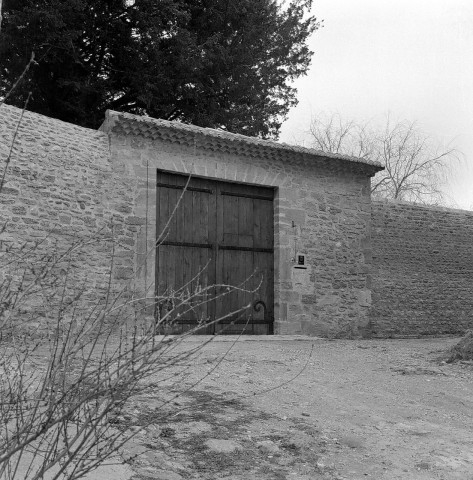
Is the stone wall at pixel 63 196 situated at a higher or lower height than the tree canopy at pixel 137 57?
lower

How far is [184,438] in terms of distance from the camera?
12.4 ft

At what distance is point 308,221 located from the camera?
9.93 meters

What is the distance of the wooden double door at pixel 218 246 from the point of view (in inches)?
345

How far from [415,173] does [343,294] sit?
1303cm

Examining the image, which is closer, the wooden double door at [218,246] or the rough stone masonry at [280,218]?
the rough stone masonry at [280,218]

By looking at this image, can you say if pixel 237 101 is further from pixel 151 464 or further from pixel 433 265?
pixel 151 464

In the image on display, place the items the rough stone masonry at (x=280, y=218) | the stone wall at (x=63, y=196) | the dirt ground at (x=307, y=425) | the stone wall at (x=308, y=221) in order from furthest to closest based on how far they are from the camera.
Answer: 1. the stone wall at (x=308, y=221)
2. the rough stone masonry at (x=280, y=218)
3. the stone wall at (x=63, y=196)
4. the dirt ground at (x=307, y=425)

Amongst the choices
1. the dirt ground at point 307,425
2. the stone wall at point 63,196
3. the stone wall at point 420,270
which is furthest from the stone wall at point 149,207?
the dirt ground at point 307,425

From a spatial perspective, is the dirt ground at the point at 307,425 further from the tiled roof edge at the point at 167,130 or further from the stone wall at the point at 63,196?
the tiled roof edge at the point at 167,130

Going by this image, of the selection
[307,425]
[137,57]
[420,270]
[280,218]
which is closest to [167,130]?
[280,218]

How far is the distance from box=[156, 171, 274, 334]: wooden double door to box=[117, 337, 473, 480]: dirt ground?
2.71 m

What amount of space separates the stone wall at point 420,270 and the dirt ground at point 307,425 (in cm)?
486

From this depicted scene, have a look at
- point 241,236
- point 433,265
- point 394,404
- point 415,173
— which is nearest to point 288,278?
point 241,236

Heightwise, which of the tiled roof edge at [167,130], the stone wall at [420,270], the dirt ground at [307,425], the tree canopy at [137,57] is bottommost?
the dirt ground at [307,425]
